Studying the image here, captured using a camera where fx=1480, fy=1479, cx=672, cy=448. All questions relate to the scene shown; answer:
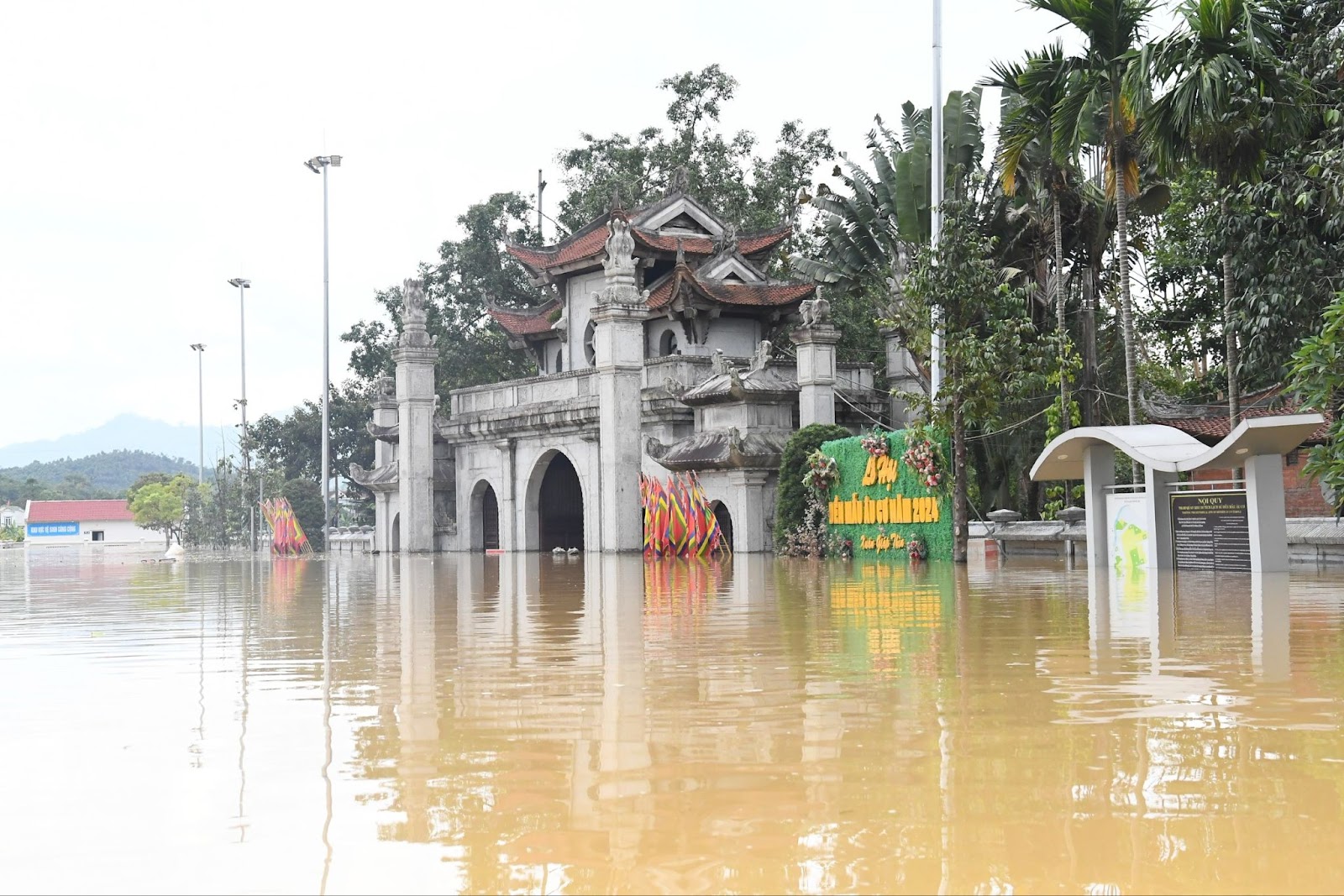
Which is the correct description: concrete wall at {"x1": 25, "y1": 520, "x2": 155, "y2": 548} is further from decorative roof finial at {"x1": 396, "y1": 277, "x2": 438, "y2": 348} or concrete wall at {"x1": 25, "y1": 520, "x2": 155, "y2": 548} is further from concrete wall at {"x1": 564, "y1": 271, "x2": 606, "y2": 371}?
concrete wall at {"x1": 564, "y1": 271, "x2": 606, "y2": 371}

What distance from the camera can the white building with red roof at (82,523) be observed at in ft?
499

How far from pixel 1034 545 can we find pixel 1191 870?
28.1 m

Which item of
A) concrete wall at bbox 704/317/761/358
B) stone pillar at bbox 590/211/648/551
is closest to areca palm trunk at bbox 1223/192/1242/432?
stone pillar at bbox 590/211/648/551

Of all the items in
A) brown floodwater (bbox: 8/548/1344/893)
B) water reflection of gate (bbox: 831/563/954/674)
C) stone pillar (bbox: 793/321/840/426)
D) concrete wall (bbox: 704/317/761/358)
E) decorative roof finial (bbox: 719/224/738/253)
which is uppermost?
decorative roof finial (bbox: 719/224/738/253)

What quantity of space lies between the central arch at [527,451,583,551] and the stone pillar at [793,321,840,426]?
1220 cm

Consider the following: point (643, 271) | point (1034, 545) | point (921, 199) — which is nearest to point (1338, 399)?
point (1034, 545)

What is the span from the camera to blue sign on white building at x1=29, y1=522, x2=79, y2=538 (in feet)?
499

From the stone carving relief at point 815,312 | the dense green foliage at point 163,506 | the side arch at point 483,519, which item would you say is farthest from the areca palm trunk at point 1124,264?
the dense green foliage at point 163,506

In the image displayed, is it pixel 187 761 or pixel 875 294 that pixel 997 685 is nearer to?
pixel 187 761

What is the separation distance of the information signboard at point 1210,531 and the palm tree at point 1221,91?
5.64 meters

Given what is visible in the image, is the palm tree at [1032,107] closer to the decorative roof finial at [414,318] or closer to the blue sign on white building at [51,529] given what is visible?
the decorative roof finial at [414,318]

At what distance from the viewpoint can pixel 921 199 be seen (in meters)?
36.2

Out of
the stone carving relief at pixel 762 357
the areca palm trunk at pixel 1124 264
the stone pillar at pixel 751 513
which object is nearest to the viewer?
the areca palm trunk at pixel 1124 264

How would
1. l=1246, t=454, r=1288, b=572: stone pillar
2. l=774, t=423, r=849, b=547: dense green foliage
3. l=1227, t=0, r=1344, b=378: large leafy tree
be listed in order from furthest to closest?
l=774, t=423, r=849, b=547: dense green foliage
l=1227, t=0, r=1344, b=378: large leafy tree
l=1246, t=454, r=1288, b=572: stone pillar
